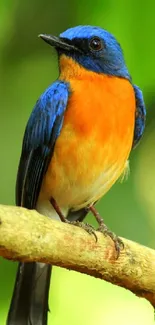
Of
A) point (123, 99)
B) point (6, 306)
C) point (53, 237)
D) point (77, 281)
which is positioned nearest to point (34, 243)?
point (53, 237)

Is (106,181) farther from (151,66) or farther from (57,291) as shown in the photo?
(151,66)

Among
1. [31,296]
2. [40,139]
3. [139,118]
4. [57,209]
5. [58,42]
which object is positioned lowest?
[31,296]

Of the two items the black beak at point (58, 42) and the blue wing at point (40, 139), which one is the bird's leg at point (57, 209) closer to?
the blue wing at point (40, 139)

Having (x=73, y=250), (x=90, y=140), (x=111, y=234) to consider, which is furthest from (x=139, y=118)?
(x=73, y=250)

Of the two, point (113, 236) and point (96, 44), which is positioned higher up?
point (96, 44)

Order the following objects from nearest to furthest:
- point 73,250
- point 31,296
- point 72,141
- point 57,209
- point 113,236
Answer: point 73,250 < point 113,236 < point 72,141 < point 31,296 < point 57,209

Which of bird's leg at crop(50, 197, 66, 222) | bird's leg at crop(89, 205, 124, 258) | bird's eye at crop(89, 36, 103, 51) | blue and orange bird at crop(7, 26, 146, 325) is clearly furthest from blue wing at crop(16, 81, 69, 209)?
bird's leg at crop(89, 205, 124, 258)

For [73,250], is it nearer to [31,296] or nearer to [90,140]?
[90,140]

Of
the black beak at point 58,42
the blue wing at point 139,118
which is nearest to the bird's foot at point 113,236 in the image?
the blue wing at point 139,118

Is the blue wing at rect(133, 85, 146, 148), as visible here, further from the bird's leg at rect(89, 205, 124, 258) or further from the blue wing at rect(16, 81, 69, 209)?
the bird's leg at rect(89, 205, 124, 258)
